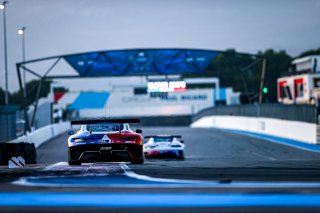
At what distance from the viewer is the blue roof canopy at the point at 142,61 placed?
4609 cm

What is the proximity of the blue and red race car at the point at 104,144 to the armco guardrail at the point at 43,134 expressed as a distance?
16050 mm

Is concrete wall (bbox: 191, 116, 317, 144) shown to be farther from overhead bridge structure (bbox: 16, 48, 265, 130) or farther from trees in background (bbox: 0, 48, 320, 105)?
trees in background (bbox: 0, 48, 320, 105)

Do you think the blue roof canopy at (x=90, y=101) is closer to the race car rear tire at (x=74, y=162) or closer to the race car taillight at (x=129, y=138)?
the race car rear tire at (x=74, y=162)

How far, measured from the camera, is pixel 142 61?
1828 inches

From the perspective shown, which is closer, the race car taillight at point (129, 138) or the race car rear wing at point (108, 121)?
the race car rear wing at point (108, 121)

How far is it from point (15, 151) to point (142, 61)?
2368 centimetres

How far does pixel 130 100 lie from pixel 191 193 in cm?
7846

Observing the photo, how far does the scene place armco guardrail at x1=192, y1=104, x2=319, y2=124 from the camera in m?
33.0

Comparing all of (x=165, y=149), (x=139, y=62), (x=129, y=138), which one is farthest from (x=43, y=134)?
(x=129, y=138)

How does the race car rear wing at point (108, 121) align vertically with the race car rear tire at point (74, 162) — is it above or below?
above

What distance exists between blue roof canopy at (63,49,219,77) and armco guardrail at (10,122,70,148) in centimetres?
479

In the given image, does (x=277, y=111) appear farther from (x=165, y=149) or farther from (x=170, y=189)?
(x=170, y=189)

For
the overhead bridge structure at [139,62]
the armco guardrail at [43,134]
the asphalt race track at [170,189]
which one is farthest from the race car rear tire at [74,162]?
the overhead bridge structure at [139,62]

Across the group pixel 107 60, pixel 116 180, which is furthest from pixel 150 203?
pixel 107 60
